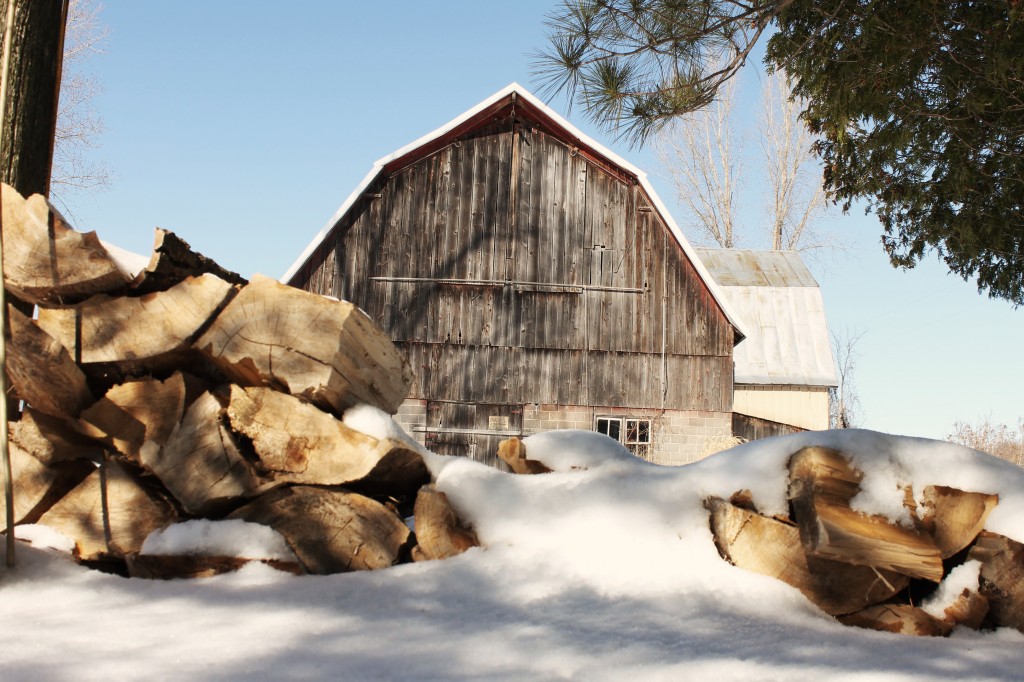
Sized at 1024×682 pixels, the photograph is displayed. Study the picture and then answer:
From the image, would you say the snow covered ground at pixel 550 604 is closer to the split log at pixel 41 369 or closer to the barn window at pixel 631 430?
the split log at pixel 41 369

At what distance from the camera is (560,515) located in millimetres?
3459

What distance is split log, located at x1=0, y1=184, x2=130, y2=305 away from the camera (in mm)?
3586

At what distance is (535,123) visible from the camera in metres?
13.8

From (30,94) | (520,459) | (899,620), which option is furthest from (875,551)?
(30,94)

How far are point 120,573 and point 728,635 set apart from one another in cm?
256

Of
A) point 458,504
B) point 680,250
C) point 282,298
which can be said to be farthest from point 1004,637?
point 680,250

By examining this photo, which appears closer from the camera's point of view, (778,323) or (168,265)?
(168,265)

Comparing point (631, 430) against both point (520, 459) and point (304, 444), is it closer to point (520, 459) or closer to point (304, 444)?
point (520, 459)

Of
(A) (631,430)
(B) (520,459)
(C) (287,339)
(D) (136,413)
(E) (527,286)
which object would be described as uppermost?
(E) (527,286)

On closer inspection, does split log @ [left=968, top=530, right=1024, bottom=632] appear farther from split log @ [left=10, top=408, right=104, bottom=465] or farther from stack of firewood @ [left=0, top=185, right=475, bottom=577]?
split log @ [left=10, top=408, right=104, bottom=465]

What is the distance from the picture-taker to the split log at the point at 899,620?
3.03 m

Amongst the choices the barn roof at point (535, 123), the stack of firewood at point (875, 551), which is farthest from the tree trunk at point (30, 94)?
the barn roof at point (535, 123)

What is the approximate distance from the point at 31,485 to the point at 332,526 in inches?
56.3

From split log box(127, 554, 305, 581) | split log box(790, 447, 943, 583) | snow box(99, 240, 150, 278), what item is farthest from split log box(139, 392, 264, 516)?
split log box(790, 447, 943, 583)
